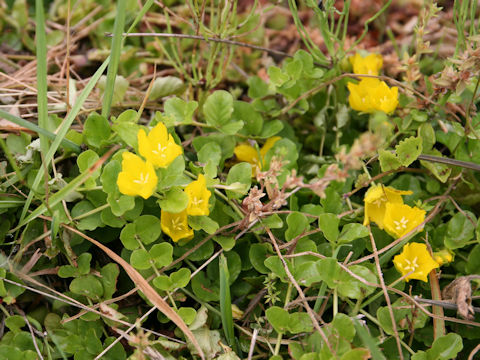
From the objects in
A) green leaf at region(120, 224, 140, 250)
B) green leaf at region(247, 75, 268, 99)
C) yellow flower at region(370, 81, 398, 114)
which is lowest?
green leaf at region(120, 224, 140, 250)

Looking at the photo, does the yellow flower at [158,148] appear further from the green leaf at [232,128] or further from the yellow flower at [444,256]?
the yellow flower at [444,256]

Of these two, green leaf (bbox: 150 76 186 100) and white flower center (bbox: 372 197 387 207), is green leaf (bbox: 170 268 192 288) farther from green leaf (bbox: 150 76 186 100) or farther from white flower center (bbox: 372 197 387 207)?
green leaf (bbox: 150 76 186 100)

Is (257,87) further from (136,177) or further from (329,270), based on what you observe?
(329,270)

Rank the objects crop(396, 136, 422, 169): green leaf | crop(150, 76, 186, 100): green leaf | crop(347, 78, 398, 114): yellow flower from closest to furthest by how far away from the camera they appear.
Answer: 1. crop(396, 136, 422, 169): green leaf
2. crop(347, 78, 398, 114): yellow flower
3. crop(150, 76, 186, 100): green leaf

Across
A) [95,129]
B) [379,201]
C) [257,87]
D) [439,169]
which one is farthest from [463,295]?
[95,129]

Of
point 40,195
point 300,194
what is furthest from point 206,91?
point 40,195

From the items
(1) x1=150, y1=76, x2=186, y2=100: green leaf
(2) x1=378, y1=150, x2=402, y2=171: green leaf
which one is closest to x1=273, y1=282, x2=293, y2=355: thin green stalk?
(2) x1=378, y1=150, x2=402, y2=171: green leaf

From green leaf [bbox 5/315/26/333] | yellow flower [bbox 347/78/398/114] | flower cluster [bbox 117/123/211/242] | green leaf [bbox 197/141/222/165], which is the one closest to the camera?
flower cluster [bbox 117/123/211/242]
